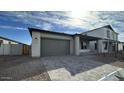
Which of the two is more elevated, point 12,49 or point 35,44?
point 35,44

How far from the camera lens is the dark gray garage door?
7.71 meters

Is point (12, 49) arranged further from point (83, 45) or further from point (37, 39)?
point (83, 45)

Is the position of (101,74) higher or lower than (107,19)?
lower

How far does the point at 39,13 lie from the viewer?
18.1 feet

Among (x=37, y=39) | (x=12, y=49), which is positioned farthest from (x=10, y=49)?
(x=37, y=39)

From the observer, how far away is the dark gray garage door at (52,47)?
304 inches

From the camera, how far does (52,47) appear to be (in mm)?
7805

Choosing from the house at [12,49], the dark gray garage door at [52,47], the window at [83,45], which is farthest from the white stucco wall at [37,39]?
the window at [83,45]

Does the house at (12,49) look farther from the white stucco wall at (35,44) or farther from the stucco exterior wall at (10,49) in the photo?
the white stucco wall at (35,44)
